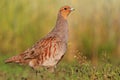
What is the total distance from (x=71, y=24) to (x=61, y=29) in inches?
73.0

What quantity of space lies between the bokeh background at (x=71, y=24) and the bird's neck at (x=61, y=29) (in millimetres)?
1293

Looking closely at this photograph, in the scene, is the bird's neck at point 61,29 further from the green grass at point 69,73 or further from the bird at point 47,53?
→ the green grass at point 69,73

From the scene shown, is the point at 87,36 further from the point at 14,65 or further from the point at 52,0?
the point at 14,65

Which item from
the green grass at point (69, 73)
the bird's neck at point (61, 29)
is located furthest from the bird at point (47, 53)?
the green grass at point (69, 73)

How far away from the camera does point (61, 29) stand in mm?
7289

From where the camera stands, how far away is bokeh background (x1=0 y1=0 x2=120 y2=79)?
8797mm

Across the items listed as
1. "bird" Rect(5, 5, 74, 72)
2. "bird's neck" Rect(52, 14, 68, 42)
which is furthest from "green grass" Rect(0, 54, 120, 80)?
"bird's neck" Rect(52, 14, 68, 42)

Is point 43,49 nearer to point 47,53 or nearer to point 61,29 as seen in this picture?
point 47,53

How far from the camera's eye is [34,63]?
7.00m

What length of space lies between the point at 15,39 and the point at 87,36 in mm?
1108

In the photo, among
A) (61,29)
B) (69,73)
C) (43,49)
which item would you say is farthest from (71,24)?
(69,73)

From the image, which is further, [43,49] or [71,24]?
[71,24]

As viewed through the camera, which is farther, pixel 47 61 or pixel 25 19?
pixel 25 19

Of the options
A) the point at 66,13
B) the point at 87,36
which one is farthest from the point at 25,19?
the point at 66,13
